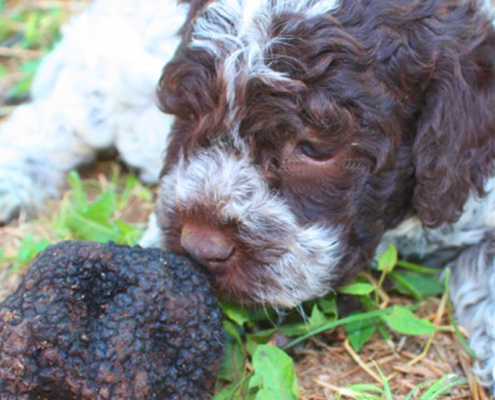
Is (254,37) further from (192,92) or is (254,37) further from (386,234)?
(386,234)

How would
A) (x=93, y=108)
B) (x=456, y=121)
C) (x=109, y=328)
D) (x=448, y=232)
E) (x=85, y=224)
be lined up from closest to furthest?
(x=109, y=328)
(x=456, y=121)
(x=448, y=232)
(x=85, y=224)
(x=93, y=108)

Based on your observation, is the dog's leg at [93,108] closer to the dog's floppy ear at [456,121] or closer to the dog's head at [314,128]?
the dog's head at [314,128]

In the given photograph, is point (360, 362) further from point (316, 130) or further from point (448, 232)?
point (316, 130)

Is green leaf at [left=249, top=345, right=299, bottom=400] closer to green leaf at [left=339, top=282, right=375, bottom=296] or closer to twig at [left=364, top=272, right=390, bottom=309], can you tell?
green leaf at [left=339, top=282, right=375, bottom=296]

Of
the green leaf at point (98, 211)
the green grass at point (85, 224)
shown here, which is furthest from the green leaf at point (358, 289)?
the green leaf at point (98, 211)

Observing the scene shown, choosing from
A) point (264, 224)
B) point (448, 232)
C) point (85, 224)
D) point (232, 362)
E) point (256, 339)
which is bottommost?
point (85, 224)

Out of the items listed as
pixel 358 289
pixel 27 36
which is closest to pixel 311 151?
pixel 358 289

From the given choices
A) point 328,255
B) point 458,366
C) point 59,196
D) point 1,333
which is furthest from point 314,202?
point 59,196
